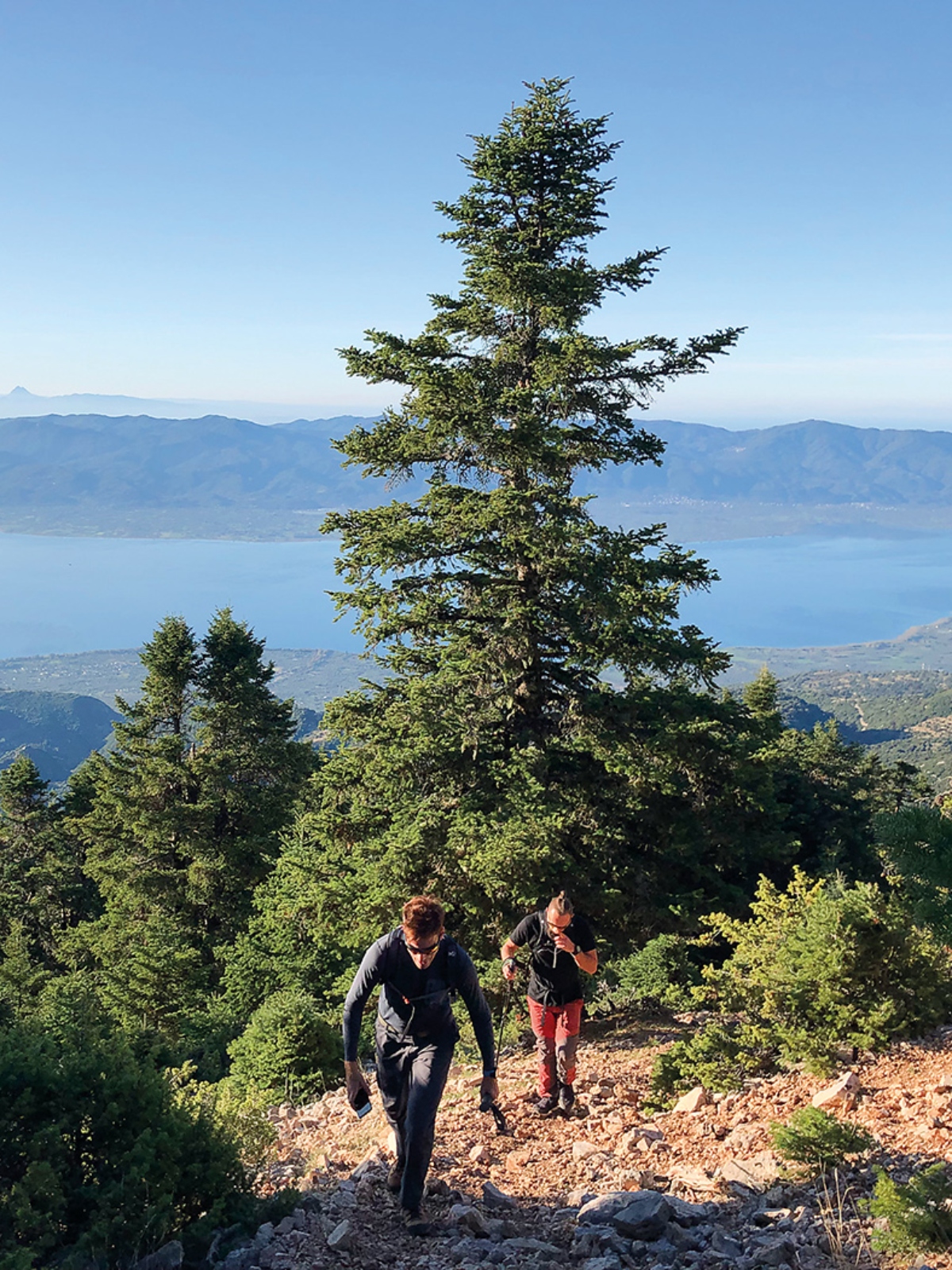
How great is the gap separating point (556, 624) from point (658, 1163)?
6.52 meters

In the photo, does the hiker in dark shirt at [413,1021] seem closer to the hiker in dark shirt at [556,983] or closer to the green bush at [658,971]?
the hiker in dark shirt at [556,983]

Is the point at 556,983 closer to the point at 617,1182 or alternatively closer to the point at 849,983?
the point at 617,1182

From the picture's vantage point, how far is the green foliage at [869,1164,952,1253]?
12.2 feet

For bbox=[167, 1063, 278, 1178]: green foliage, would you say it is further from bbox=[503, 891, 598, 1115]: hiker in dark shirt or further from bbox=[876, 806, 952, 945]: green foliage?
bbox=[876, 806, 952, 945]: green foliage

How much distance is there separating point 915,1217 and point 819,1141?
3.75 ft

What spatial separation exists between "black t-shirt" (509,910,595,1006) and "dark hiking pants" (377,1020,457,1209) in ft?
5.74

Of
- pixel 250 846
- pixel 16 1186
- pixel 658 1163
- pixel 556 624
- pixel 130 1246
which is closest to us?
pixel 16 1186

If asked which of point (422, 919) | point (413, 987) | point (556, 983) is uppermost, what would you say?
point (422, 919)

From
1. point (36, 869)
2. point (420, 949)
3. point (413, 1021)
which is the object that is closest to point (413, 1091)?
point (413, 1021)

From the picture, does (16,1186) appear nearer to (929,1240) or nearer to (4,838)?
(929,1240)

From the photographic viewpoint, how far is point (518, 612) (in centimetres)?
1049

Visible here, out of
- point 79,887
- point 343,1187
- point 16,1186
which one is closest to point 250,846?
point 79,887

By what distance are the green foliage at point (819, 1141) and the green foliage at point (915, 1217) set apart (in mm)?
998

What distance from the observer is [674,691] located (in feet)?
38.0
